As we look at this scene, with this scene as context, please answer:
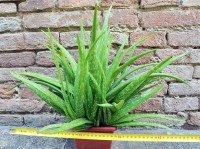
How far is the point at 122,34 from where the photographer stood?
4.07 feet

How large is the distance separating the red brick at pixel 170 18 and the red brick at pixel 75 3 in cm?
25

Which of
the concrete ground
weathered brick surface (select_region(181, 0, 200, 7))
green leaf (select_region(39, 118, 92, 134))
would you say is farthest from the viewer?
weathered brick surface (select_region(181, 0, 200, 7))

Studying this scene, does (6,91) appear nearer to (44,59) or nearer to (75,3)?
(44,59)

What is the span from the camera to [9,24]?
126cm

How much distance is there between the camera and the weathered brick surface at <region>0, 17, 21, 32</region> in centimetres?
126

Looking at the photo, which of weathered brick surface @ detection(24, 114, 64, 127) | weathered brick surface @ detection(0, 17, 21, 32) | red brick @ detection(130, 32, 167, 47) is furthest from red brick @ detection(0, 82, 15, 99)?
red brick @ detection(130, 32, 167, 47)

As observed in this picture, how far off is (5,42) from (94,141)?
28.3 inches

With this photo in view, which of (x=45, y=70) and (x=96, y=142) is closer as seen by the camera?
(x=96, y=142)

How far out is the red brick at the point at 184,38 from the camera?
122 centimetres

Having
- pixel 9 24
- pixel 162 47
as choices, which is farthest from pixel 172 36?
pixel 9 24

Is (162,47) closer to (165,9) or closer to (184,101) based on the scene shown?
(165,9)

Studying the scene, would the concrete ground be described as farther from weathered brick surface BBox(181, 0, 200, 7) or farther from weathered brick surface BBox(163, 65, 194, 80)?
weathered brick surface BBox(181, 0, 200, 7)

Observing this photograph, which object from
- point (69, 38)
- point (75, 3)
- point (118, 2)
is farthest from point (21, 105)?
point (118, 2)

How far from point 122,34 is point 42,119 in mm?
572
